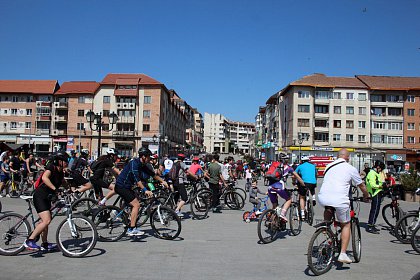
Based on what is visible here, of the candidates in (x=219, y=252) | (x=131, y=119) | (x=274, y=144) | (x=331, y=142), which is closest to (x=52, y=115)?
(x=131, y=119)

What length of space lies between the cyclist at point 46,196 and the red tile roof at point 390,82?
6526cm

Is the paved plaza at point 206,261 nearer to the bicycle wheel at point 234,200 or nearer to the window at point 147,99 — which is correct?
the bicycle wheel at point 234,200

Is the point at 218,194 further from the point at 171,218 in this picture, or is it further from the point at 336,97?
the point at 336,97

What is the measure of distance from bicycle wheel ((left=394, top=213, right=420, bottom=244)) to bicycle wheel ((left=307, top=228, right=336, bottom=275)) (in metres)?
2.85

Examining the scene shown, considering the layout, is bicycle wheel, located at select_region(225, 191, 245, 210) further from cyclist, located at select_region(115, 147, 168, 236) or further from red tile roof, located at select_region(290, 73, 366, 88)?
red tile roof, located at select_region(290, 73, 366, 88)

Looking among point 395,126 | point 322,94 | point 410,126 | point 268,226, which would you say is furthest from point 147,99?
point 268,226

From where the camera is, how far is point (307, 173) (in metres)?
9.39

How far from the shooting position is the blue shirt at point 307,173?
30.5 feet

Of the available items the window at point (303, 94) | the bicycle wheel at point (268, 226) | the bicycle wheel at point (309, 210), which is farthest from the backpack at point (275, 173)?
the window at point (303, 94)

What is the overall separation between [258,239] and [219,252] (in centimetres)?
148

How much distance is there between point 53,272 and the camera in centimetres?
508

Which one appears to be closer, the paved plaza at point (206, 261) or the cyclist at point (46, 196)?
the paved plaza at point (206, 261)

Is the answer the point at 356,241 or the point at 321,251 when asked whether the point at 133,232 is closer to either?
the point at 321,251

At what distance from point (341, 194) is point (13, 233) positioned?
551 centimetres
